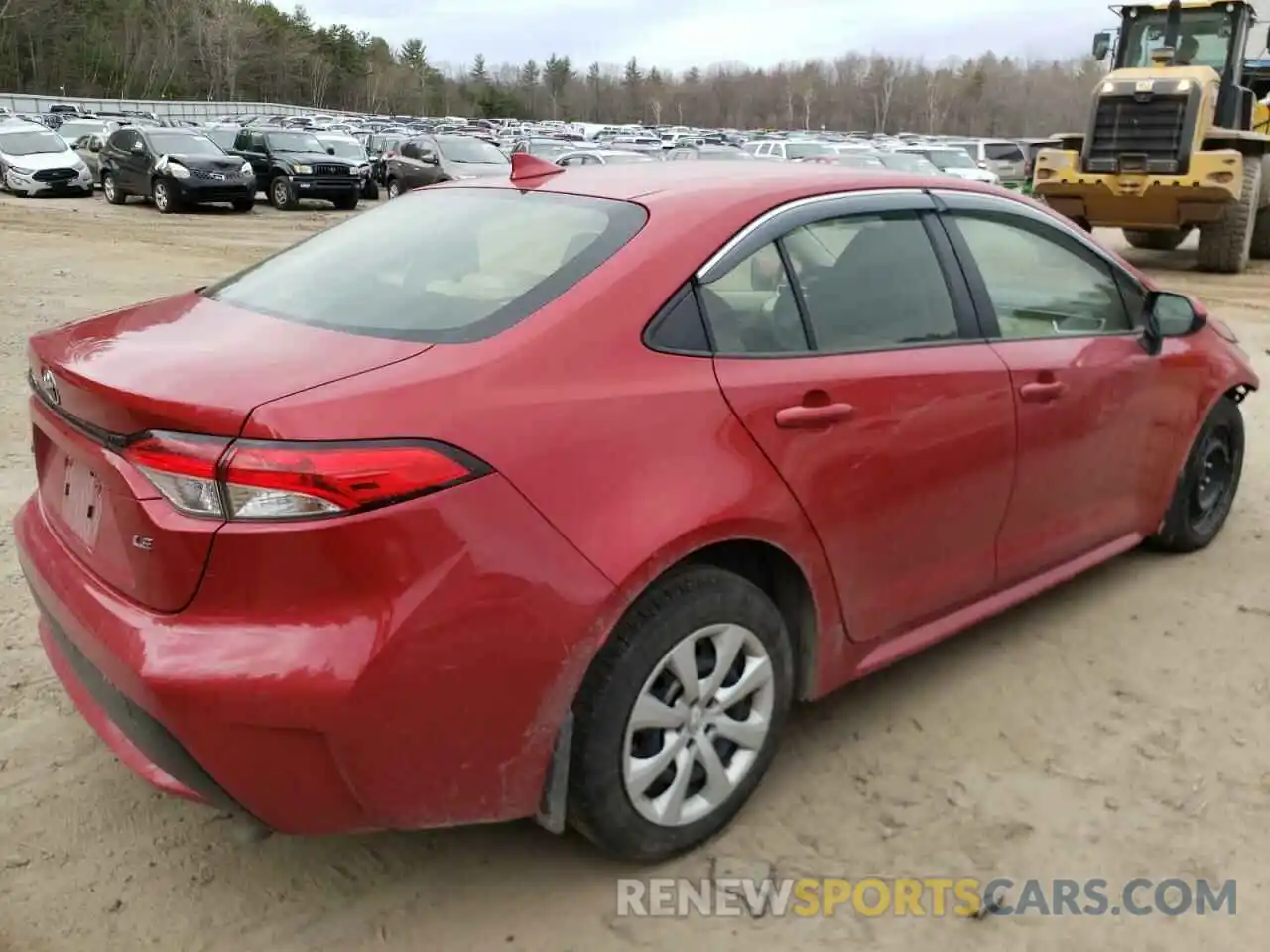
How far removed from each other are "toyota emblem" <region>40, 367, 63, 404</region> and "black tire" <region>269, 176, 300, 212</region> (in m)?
20.2

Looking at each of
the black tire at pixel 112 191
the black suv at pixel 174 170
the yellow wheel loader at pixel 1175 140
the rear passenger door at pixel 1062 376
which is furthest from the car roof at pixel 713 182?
the black tire at pixel 112 191

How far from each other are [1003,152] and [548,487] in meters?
29.1

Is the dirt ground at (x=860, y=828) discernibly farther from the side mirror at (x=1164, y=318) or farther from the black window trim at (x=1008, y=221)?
the black window trim at (x=1008, y=221)

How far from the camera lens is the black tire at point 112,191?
21.6 m

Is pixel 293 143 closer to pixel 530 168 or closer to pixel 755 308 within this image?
pixel 530 168

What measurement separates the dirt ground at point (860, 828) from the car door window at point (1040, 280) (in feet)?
3.53

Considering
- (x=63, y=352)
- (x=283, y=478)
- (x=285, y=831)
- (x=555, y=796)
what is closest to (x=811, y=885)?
(x=555, y=796)

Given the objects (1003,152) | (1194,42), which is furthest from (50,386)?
(1003,152)

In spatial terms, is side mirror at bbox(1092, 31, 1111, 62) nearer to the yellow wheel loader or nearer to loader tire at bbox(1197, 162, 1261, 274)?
the yellow wheel loader

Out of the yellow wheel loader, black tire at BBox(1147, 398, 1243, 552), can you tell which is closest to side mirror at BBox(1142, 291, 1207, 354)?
black tire at BBox(1147, 398, 1243, 552)

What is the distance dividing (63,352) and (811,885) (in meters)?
2.16

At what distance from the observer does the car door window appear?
3.44m

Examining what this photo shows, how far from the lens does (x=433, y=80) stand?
122562 mm

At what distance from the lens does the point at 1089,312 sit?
3836 mm
